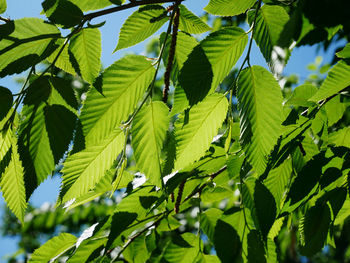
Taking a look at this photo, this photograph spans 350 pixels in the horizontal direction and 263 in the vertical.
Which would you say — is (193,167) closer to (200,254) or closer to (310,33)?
(200,254)

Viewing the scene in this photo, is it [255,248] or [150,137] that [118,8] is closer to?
[150,137]

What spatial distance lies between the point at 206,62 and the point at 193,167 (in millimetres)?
318

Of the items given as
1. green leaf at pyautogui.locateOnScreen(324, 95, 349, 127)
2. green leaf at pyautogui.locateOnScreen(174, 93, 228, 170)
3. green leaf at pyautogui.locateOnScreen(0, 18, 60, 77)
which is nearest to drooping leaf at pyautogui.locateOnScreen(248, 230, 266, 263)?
green leaf at pyautogui.locateOnScreen(174, 93, 228, 170)

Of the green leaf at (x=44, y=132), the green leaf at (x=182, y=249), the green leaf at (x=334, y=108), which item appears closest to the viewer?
the green leaf at (x=44, y=132)

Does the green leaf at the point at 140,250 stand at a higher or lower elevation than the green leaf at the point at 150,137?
lower

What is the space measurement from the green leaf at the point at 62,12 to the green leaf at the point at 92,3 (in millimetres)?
19

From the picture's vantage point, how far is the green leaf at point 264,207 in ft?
2.16

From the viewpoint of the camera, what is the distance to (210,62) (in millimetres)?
588

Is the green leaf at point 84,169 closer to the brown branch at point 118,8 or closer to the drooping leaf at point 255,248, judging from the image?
the brown branch at point 118,8

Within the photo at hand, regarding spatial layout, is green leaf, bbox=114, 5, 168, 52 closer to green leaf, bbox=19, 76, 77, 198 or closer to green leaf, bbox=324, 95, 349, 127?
green leaf, bbox=19, 76, 77, 198

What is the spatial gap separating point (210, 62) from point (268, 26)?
17 cm

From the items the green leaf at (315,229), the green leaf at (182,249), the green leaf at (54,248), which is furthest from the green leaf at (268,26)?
the green leaf at (54,248)

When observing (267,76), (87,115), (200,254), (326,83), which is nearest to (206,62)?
(267,76)

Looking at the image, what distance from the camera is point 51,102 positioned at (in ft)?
1.95
